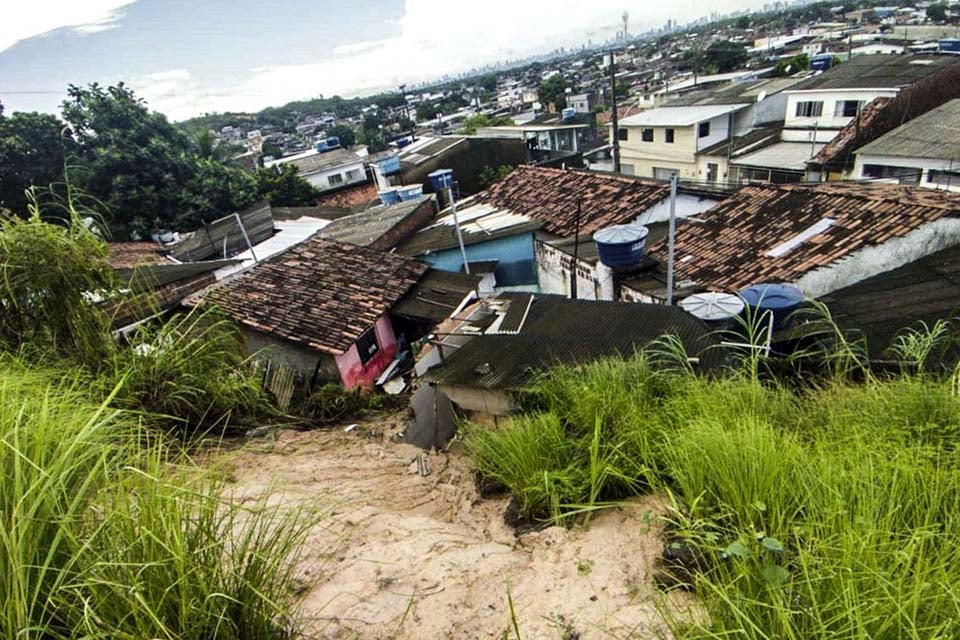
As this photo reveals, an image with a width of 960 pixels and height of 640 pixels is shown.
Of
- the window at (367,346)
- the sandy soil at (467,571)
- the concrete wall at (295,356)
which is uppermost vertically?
the sandy soil at (467,571)

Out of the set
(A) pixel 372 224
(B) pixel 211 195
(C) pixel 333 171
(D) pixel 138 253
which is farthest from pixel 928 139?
(C) pixel 333 171

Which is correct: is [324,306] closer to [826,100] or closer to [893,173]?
[893,173]

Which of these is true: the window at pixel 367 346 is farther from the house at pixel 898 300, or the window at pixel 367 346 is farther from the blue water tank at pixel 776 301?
the house at pixel 898 300

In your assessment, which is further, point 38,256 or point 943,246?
point 943,246

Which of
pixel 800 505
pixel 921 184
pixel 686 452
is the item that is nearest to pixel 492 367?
pixel 686 452

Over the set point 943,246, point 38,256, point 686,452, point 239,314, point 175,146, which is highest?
point 175,146

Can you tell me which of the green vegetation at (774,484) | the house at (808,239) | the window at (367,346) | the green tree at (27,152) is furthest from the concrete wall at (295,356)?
the green tree at (27,152)

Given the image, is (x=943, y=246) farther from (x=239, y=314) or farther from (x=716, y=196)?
(x=239, y=314)
